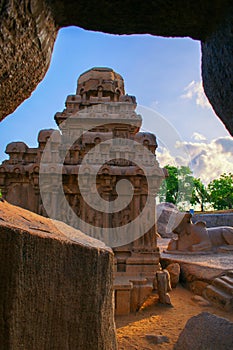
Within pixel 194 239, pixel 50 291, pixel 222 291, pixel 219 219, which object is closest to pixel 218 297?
pixel 222 291

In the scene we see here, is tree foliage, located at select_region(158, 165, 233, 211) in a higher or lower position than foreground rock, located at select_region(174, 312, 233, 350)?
higher

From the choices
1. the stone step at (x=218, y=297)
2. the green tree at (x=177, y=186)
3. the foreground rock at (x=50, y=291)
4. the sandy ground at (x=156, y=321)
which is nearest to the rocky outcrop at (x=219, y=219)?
the green tree at (x=177, y=186)

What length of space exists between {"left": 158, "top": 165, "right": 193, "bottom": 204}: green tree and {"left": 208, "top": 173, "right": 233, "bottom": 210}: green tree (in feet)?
9.75

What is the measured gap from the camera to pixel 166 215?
18.8 metres

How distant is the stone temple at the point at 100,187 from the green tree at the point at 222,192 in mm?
27731

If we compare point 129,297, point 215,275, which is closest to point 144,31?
point 129,297

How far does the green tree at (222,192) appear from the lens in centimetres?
3172

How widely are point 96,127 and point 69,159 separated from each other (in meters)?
2.10

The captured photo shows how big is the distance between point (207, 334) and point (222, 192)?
31.9 m

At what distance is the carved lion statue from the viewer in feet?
32.7

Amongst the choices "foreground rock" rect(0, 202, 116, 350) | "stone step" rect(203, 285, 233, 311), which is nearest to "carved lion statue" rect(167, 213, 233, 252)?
"stone step" rect(203, 285, 233, 311)

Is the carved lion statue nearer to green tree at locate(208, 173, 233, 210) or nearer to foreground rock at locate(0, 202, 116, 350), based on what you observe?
foreground rock at locate(0, 202, 116, 350)

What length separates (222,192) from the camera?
32062mm

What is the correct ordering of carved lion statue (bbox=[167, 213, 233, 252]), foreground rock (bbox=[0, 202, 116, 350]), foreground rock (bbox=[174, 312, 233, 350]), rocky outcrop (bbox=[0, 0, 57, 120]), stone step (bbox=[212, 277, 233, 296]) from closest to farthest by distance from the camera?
1. rocky outcrop (bbox=[0, 0, 57, 120])
2. foreground rock (bbox=[0, 202, 116, 350])
3. foreground rock (bbox=[174, 312, 233, 350])
4. stone step (bbox=[212, 277, 233, 296])
5. carved lion statue (bbox=[167, 213, 233, 252])
